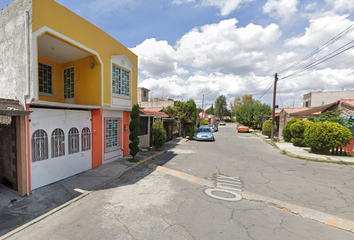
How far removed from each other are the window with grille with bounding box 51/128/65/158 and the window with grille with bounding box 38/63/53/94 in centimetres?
314

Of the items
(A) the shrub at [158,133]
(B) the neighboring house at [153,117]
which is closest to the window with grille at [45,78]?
Result: (B) the neighboring house at [153,117]

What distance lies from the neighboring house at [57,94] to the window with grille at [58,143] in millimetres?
31

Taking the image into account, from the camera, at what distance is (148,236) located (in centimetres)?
306

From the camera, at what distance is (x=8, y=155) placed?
16.4 ft

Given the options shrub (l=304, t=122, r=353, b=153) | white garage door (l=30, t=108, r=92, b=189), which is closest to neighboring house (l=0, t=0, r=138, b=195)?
white garage door (l=30, t=108, r=92, b=189)

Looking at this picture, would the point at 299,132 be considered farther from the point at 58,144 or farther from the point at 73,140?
the point at 58,144

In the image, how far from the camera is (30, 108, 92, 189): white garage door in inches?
197

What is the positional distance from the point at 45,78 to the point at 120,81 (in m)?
3.35

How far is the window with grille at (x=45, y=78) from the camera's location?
284 inches

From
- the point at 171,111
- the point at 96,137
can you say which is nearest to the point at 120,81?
the point at 96,137

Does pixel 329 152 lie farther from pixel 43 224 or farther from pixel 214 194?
pixel 43 224

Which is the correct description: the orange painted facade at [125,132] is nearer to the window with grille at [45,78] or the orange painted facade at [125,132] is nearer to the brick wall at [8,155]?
the window with grille at [45,78]

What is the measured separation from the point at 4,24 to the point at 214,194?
892 cm

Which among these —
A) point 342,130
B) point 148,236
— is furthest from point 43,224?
point 342,130
